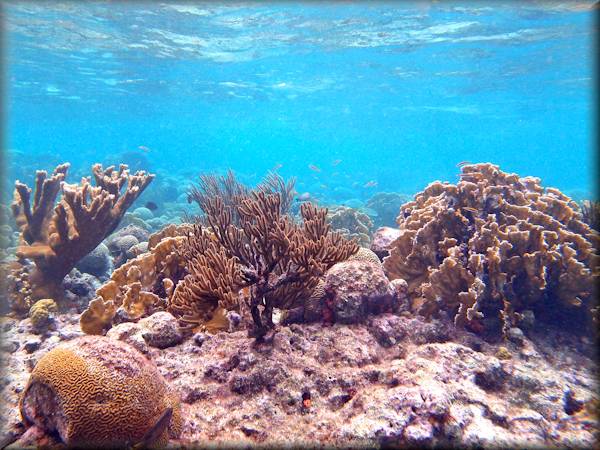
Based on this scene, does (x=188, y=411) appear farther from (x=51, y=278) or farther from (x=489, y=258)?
(x=51, y=278)

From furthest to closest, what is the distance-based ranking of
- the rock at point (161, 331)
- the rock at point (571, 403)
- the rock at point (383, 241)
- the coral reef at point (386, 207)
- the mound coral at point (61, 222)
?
the coral reef at point (386, 207) < the rock at point (383, 241) < the mound coral at point (61, 222) < the rock at point (161, 331) < the rock at point (571, 403)

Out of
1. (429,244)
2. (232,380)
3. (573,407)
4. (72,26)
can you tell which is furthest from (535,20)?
(72,26)

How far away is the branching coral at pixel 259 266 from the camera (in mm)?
3570

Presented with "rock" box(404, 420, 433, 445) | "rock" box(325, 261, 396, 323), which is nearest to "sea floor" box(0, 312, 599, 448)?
"rock" box(404, 420, 433, 445)

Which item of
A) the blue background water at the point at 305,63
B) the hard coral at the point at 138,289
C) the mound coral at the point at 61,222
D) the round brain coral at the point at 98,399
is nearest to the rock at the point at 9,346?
the hard coral at the point at 138,289

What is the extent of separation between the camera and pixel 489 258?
473 centimetres

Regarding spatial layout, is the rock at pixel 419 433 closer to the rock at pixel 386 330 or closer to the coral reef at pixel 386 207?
the rock at pixel 386 330

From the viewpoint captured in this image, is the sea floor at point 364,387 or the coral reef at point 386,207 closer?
the sea floor at point 364,387

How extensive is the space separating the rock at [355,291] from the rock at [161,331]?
5.63 ft

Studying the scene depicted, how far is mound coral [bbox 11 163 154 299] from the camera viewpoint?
5.92 metres

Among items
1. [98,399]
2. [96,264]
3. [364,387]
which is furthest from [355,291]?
[96,264]

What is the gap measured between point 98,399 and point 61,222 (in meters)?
4.44

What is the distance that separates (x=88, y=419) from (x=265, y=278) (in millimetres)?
1753

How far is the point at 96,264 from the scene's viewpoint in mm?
8078
